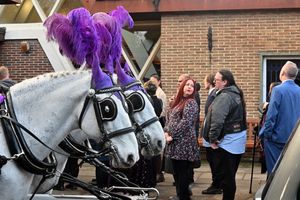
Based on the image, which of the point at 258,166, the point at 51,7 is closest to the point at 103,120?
the point at 258,166

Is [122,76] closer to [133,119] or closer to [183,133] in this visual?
[133,119]

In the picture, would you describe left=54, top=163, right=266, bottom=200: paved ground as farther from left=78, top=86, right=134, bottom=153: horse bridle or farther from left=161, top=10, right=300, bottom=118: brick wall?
left=78, top=86, right=134, bottom=153: horse bridle

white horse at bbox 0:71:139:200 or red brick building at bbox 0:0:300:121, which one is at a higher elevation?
red brick building at bbox 0:0:300:121

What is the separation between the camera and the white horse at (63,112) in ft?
12.3

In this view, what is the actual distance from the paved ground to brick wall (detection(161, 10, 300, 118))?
1.72 meters

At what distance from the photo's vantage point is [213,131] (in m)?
6.54

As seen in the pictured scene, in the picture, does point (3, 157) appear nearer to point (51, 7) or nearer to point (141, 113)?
point (141, 113)

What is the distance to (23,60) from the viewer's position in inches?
505

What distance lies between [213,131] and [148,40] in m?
6.41

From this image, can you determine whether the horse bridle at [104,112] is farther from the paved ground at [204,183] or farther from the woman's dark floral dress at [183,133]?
the paved ground at [204,183]

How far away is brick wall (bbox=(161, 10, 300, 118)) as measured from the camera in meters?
11.1

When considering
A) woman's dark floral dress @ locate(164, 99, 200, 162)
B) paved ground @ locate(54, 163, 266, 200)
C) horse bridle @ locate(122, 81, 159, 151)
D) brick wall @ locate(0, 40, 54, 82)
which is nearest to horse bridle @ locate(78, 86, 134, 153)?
horse bridle @ locate(122, 81, 159, 151)

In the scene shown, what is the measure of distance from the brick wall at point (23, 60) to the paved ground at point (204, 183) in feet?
10.9

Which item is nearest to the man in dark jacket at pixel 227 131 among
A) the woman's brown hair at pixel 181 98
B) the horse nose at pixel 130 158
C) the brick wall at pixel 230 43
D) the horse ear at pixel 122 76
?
the woman's brown hair at pixel 181 98
